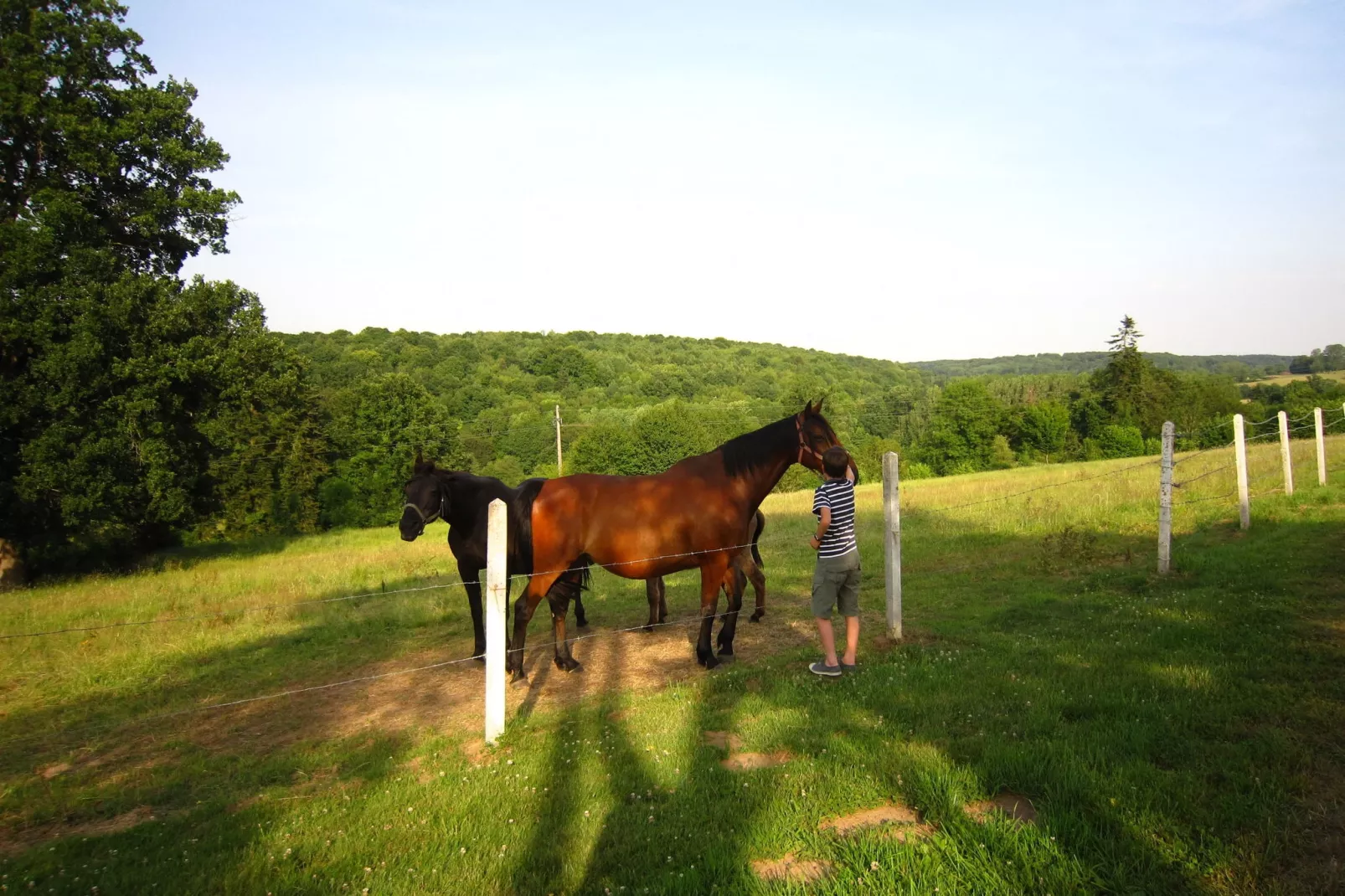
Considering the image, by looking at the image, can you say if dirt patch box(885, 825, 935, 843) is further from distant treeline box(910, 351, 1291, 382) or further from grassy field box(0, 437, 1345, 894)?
distant treeline box(910, 351, 1291, 382)

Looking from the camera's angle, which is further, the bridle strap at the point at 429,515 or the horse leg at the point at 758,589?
the horse leg at the point at 758,589

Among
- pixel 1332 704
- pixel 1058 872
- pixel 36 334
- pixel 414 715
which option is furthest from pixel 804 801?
pixel 36 334

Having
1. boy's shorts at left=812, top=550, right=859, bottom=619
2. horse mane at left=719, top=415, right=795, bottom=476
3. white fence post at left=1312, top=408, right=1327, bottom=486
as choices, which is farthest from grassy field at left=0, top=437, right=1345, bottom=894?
white fence post at left=1312, top=408, right=1327, bottom=486

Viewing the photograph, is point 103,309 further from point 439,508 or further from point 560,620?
point 560,620

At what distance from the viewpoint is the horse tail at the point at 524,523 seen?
7660 mm

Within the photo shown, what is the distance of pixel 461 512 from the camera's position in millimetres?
8641

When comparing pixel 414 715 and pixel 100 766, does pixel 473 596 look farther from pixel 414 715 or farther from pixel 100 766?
pixel 100 766

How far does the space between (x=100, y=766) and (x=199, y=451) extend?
19.0 m

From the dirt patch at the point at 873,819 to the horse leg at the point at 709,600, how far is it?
129 inches

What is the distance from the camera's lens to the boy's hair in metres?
6.30

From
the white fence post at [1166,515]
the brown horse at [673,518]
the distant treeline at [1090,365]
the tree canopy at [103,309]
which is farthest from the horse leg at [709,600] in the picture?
the distant treeline at [1090,365]

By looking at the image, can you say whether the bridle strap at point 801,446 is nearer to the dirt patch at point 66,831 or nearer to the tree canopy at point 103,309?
the dirt patch at point 66,831

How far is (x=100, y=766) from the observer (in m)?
5.98

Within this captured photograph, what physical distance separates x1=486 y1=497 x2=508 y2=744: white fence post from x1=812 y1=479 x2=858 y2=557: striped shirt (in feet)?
8.84
